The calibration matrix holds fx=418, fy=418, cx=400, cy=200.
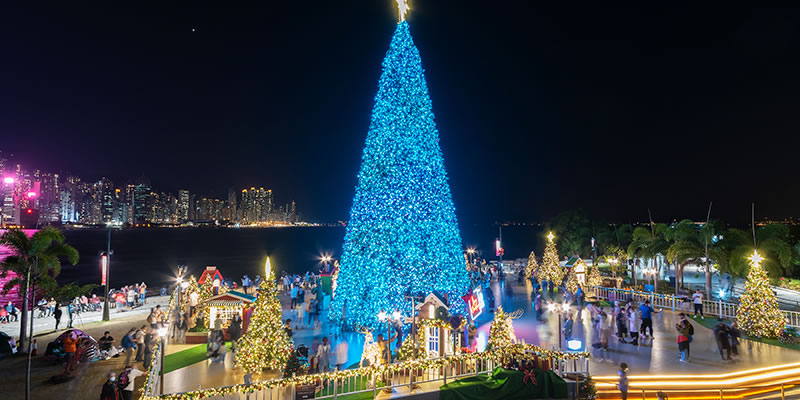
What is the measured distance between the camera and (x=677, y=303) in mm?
20141

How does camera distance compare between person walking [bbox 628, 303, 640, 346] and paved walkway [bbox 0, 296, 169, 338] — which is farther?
paved walkway [bbox 0, 296, 169, 338]

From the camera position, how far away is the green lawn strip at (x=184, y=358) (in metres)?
12.8

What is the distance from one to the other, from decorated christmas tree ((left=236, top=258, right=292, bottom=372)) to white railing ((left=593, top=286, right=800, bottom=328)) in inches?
692

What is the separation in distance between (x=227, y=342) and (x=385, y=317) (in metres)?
6.11

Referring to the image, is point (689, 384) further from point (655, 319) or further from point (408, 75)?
point (408, 75)

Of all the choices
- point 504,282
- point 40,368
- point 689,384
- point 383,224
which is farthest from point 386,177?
point 504,282

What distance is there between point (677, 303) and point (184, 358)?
21454mm

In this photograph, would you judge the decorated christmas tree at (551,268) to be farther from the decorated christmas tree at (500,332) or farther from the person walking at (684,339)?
the decorated christmas tree at (500,332)

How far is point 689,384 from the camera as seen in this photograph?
34.1 ft

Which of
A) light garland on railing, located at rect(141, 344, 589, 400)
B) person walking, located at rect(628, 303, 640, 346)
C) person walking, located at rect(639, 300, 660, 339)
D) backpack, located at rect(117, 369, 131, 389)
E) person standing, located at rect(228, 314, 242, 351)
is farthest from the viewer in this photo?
person standing, located at rect(228, 314, 242, 351)

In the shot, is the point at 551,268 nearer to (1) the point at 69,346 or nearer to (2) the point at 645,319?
(2) the point at 645,319

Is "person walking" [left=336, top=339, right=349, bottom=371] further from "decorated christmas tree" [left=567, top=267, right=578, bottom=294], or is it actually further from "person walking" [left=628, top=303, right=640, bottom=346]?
"decorated christmas tree" [left=567, top=267, right=578, bottom=294]

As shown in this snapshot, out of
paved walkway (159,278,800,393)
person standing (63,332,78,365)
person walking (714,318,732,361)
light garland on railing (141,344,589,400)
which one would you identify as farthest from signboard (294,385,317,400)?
person walking (714,318,732,361)

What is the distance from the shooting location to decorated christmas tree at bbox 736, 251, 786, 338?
1433cm
